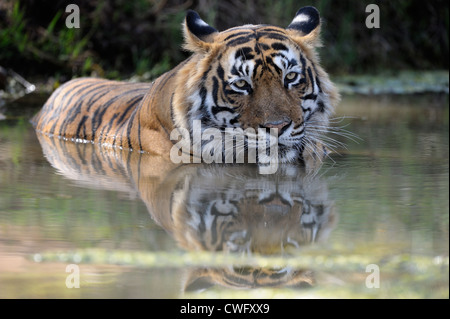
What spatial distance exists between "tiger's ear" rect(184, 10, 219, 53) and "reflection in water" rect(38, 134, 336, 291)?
27.7 inches

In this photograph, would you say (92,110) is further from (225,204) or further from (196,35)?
(225,204)

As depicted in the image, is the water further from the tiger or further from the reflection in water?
the tiger

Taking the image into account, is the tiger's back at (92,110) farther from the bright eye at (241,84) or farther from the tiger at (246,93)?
the bright eye at (241,84)

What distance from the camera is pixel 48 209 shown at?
3.51m

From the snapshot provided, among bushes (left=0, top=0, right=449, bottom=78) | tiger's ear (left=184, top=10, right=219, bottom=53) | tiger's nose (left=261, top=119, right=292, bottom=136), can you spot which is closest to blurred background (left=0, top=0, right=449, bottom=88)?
bushes (left=0, top=0, right=449, bottom=78)

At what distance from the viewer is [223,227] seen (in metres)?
3.16

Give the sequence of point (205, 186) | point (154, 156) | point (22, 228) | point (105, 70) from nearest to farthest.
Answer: point (22, 228) < point (205, 186) < point (154, 156) < point (105, 70)

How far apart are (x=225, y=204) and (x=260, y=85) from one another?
1180mm

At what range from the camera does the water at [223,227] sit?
2480 millimetres

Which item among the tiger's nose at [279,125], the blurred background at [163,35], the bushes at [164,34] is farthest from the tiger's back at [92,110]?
the bushes at [164,34]

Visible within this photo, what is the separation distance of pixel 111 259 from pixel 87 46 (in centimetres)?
784

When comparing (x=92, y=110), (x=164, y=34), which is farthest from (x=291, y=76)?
(x=164, y=34)

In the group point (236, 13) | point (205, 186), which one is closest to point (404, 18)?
point (236, 13)
